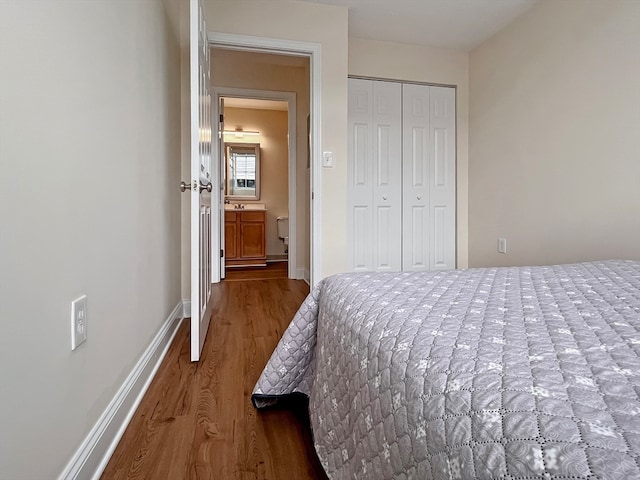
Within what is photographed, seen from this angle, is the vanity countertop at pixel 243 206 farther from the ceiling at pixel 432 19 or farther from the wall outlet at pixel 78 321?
the wall outlet at pixel 78 321

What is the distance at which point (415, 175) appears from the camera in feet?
11.7

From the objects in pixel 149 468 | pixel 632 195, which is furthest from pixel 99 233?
pixel 632 195

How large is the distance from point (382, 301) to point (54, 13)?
3.34 ft

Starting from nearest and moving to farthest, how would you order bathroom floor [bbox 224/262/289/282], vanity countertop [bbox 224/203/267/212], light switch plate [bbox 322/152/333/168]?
light switch plate [bbox 322/152/333/168]
bathroom floor [bbox 224/262/289/282]
vanity countertop [bbox 224/203/267/212]

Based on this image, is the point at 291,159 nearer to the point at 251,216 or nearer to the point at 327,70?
the point at 251,216

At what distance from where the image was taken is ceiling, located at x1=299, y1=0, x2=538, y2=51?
9.00 feet

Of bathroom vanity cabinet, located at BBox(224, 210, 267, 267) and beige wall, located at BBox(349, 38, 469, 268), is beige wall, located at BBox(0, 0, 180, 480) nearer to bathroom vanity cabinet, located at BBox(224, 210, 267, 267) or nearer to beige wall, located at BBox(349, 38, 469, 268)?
beige wall, located at BBox(349, 38, 469, 268)

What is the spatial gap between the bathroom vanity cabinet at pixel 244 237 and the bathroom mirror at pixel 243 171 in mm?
684

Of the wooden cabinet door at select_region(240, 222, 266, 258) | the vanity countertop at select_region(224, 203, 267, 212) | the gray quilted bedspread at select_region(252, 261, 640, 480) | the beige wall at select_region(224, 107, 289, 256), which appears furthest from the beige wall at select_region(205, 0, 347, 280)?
the beige wall at select_region(224, 107, 289, 256)

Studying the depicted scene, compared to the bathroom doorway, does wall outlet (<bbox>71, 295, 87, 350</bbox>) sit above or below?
below

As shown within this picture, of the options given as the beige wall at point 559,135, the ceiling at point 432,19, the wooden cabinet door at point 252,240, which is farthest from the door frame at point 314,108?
the wooden cabinet door at point 252,240

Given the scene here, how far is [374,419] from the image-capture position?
0.68m

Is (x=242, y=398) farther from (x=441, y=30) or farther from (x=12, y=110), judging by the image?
(x=441, y=30)

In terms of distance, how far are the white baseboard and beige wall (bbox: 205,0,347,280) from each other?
138cm
